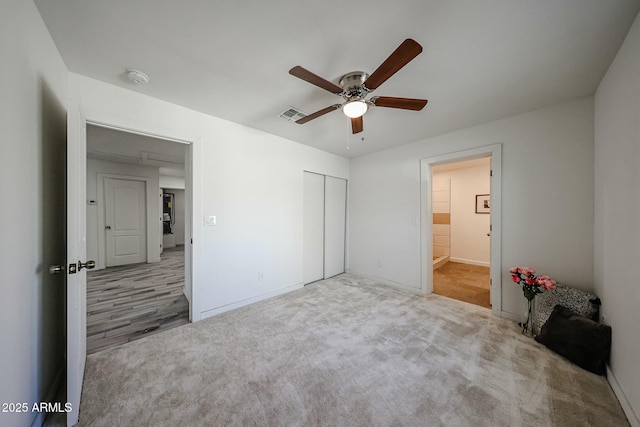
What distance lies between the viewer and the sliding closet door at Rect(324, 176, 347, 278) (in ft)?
13.5

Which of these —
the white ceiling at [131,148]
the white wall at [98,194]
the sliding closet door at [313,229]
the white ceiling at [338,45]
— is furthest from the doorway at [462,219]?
the white wall at [98,194]

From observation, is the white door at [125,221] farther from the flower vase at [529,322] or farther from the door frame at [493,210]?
the flower vase at [529,322]

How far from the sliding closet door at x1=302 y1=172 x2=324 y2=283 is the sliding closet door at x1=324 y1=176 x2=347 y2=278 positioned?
0.35 feet

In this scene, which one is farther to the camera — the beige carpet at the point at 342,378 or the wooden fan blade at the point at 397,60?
the beige carpet at the point at 342,378

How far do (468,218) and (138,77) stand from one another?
256 inches

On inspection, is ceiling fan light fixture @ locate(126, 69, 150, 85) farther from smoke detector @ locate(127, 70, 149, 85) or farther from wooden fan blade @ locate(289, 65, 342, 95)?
wooden fan blade @ locate(289, 65, 342, 95)

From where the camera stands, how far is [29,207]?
119cm

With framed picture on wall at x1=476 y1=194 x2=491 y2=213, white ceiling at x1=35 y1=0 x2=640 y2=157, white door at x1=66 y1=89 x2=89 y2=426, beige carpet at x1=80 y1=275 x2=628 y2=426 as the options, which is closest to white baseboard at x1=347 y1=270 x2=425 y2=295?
beige carpet at x1=80 y1=275 x2=628 y2=426

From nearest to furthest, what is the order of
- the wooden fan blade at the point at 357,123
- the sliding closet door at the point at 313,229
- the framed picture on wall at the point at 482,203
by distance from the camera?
the wooden fan blade at the point at 357,123, the sliding closet door at the point at 313,229, the framed picture on wall at the point at 482,203

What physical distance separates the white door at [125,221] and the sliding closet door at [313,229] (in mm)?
4155

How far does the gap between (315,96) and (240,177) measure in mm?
1422

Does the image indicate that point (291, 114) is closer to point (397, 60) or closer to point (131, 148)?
point (397, 60)

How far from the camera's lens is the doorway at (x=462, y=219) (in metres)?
5.01

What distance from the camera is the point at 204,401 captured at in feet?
4.73
